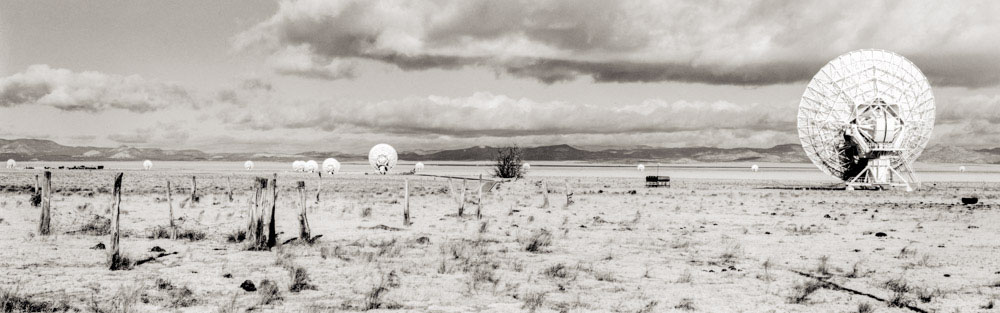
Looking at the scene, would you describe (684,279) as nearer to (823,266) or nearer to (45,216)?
(823,266)

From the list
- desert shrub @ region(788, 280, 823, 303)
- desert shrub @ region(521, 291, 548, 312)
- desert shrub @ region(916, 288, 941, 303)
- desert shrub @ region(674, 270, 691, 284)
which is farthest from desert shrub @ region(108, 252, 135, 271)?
desert shrub @ region(916, 288, 941, 303)

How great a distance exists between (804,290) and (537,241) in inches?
272

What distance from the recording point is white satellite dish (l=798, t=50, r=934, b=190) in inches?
1777

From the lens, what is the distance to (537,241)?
17.2 m

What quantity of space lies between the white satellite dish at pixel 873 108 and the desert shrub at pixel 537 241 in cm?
3255

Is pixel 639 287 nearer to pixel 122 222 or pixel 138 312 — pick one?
pixel 138 312

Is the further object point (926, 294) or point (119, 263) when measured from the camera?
point (119, 263)

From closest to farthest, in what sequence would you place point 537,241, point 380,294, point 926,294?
point 380,294 < point 926,294 < point 537,241

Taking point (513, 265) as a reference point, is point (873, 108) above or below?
above

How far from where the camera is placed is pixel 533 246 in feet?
54.3

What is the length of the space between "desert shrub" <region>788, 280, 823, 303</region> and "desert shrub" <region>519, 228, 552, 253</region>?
19.8ft

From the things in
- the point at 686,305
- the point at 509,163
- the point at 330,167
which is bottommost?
the point at 686,305

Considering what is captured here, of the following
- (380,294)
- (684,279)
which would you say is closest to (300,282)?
(380,294)

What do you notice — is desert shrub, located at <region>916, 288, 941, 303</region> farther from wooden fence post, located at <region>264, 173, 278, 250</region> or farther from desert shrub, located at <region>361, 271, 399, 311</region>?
wooden fence post, located at <region>264, 173, 278, 250</region>
